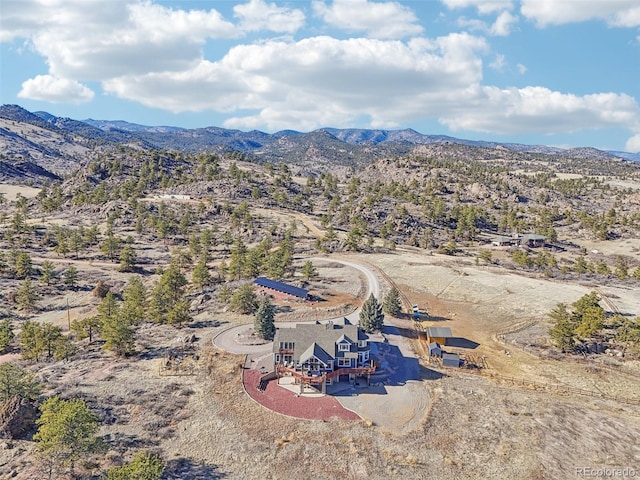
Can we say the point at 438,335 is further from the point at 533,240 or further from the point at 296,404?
the point at 533,240

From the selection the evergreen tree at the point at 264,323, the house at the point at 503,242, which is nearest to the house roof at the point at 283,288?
the evergreen tree at the point at 264,323

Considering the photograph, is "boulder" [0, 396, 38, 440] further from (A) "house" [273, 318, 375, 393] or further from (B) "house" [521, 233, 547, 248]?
(B) "house" [521, 233, 547, 248]

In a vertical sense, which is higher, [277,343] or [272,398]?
[277,343]

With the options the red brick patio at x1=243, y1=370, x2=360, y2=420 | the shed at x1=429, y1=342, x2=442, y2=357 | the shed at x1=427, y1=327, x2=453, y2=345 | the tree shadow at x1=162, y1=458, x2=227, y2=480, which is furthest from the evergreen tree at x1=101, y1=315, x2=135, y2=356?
the shed at x1=427, y1=327, x2=453, y2=345

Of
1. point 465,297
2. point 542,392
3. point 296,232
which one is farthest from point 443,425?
point 296,232

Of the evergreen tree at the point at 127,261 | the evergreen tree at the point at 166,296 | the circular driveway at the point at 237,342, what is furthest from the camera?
the evergreen tree at the point at 127,261

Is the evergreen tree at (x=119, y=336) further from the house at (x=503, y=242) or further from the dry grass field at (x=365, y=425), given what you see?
the house at (x=503, y=242)

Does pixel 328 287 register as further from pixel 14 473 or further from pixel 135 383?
pixel 14 473
